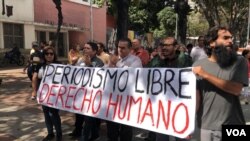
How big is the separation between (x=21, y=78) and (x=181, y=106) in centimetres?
1308

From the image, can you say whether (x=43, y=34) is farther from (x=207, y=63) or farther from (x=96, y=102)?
(x=207, y=63)

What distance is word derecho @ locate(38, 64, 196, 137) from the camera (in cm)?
433

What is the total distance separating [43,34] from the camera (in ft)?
95.3

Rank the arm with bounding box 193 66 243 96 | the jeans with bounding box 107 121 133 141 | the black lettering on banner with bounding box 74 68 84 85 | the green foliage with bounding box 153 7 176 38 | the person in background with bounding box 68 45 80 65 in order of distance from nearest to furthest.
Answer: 1. the arm with bounding box 193 66 243 96
2. the jeans with bounding box 107 121 133 141
3. the black lettering on banner with bounding box 74 68 84 85
4. the person in background with bounding box 68 45 80 65
5. the green foliage with bounding box 153 7 176 38

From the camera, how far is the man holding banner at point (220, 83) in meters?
3.42

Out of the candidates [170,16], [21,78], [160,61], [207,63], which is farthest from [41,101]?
[170,16]

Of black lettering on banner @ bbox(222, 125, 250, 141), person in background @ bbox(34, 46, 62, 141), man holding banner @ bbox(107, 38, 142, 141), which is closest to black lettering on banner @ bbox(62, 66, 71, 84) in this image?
person in background @ bbox(34, 46, 62, 141)

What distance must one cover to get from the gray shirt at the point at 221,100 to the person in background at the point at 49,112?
3.23m

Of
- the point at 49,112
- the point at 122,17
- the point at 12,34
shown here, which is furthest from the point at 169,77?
the point at 12,34

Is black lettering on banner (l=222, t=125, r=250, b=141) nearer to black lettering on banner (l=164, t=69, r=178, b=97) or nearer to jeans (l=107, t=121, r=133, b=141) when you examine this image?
black lettering on banner (l=164, t=69, r=178, b=97)

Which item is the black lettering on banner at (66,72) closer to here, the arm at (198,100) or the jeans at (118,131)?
the jeans at (118,131)

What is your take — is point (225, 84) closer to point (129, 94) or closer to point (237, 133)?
point (237, 133)

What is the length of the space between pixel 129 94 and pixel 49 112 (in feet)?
5.85

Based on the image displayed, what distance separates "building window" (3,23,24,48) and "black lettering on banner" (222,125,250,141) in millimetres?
22736
